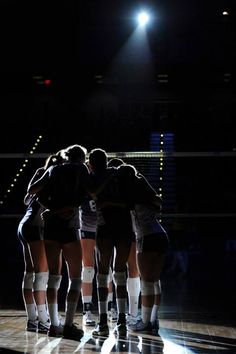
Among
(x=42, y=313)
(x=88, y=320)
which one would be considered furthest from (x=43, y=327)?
(x=88, y=320)

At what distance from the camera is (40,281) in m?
7.16

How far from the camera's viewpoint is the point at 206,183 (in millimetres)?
20875

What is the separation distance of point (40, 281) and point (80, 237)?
27.6 inches

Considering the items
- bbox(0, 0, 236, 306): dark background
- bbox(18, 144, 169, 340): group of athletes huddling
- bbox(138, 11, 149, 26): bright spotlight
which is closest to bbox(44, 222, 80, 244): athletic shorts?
bbox(18, 144, 169, 340): group of athletes huddling

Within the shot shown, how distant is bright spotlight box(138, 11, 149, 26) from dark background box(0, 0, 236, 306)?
34 cm

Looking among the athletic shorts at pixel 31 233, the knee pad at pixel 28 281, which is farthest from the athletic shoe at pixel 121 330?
the athletic shorts at pixel 31 233

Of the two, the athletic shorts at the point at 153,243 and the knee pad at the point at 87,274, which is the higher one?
the athletic shorts at the point at 153,243

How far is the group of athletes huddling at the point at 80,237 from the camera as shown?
6.69 metres

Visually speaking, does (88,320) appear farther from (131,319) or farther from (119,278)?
(119,278)

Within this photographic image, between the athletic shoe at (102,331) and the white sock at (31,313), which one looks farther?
the white sock at (31,313)

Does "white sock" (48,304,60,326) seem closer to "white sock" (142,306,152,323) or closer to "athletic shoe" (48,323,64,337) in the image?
"athletic shoe" (48,323,64,337)

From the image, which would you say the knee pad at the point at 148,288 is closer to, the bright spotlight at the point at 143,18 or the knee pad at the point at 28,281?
the knee pad at the point at 28,281

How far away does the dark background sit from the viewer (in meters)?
24.2

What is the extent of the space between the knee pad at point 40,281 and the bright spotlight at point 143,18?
65.2 feet
